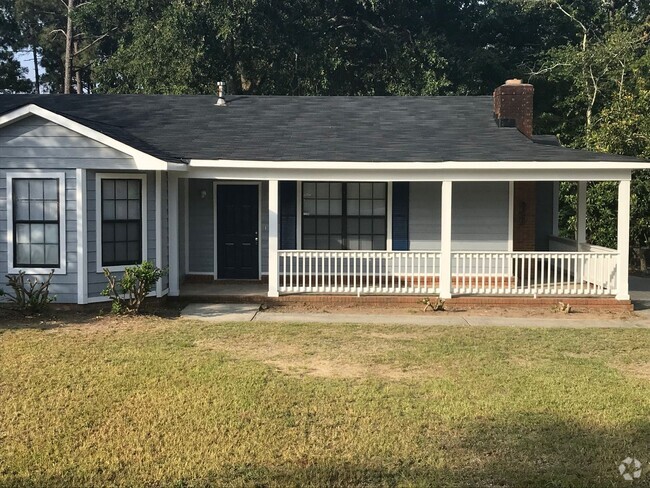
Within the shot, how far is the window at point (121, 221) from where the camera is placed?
11375mm

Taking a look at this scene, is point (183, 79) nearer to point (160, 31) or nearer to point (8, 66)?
point (160, 31)

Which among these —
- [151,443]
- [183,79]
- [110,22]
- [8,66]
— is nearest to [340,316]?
[151,443]

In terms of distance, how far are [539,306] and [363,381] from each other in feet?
20.7

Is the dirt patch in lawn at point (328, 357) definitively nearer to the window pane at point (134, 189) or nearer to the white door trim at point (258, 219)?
the window pane at point (134, 189)

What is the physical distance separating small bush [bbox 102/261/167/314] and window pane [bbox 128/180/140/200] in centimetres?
135

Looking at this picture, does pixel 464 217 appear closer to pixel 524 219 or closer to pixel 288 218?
pixel 524 219

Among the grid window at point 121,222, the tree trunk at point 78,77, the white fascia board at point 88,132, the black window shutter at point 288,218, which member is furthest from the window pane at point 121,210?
the tree trunk at point 78,77

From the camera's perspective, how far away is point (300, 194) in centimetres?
1388

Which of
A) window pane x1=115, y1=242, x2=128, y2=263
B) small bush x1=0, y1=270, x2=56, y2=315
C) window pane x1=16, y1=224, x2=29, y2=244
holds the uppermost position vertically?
window pane x1=16, y1=224, x2=29, y2=244

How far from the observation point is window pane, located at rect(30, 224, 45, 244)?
36.2ft

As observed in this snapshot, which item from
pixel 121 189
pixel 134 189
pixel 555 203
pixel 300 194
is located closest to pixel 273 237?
pixel 300 194

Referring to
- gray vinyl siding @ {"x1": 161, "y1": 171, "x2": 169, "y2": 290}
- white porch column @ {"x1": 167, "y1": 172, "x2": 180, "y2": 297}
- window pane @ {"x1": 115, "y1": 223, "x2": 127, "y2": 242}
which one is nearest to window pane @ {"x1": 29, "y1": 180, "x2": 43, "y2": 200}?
window pane @ {"x1": 115, "y1": 223, "x2": 127, "y2": 242}

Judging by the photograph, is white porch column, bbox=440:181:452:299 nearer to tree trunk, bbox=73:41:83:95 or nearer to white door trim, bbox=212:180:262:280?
white door trim, bbox=212:180:262:280

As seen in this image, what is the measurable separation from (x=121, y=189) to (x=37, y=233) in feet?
5.32
